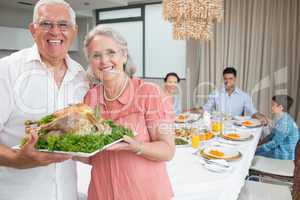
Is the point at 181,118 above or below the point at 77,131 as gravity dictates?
below

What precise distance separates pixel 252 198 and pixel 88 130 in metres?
1.66

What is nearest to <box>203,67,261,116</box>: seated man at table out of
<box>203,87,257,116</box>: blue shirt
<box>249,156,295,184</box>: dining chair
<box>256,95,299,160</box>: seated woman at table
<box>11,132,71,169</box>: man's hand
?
<box>203,87,257,116</box>: blue shirt

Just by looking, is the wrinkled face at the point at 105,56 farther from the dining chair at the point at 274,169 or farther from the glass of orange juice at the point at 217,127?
the dining chair at the point at 274,169

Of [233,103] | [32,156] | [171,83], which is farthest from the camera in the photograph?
[233,103]

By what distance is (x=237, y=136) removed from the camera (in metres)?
2.67

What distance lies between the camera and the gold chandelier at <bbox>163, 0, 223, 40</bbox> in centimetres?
273

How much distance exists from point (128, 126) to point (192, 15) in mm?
2000

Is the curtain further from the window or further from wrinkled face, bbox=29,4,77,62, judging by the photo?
wrinkled face, bbox=29,4,77,62

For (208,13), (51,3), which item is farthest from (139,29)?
(51,3)

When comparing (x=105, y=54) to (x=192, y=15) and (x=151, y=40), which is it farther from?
(x=151, y=40)

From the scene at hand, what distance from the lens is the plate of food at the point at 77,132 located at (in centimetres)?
96

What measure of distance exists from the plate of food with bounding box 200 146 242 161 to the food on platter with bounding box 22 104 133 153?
1148 mm

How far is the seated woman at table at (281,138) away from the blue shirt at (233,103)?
557 millimetres

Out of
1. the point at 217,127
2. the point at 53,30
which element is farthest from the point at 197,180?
the point at 217,127
